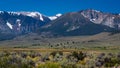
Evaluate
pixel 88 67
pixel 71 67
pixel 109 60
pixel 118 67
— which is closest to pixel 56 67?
pixel 71 67

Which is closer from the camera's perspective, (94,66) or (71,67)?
(71,67)

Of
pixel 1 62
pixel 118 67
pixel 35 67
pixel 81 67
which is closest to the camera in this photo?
pixel 1 62

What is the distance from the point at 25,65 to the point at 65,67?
9.17 metres

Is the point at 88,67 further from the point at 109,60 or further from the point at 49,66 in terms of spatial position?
the point at 109,60

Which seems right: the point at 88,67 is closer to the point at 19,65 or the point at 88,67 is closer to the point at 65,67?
the point at 65,67

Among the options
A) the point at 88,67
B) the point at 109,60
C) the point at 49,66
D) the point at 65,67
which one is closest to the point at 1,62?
the point at 49,66

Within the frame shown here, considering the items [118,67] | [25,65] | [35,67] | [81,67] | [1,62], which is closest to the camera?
[1,62]

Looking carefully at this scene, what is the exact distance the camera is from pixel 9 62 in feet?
190

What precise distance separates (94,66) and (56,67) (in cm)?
1559

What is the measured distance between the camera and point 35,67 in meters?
63.7

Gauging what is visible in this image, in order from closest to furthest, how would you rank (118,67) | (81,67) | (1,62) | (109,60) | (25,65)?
1. (1,62)
2. (25,65)
3. (81,67)
4. (118,67)
5. (109,60)

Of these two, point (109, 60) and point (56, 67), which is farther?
point (109, 60)

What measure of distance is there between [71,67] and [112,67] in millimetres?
14056

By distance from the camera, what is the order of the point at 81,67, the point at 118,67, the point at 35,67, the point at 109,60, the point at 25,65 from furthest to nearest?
1. the point at 109,60
2. the point at 118,67
3. the point at 81,67
4. the point at 35,67
5. the point at 25,65
